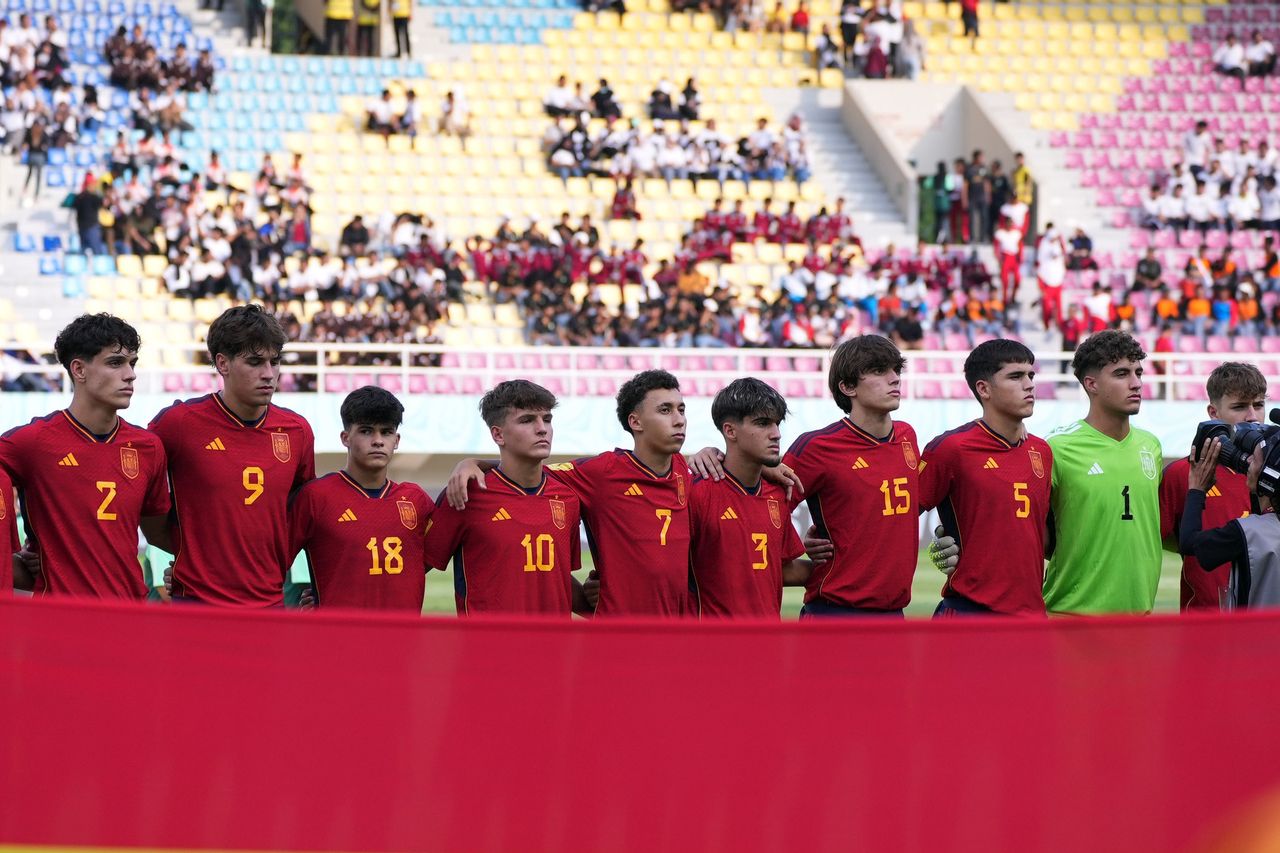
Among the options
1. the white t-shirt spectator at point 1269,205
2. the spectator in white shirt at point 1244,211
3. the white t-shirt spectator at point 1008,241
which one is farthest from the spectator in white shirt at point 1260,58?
the white t-shirt spectator at point 1008,241

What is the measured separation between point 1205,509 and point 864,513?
1457 millimetres

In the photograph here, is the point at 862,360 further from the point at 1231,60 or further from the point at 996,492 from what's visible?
the point at 1231,60

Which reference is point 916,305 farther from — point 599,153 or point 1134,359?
point 1134,359

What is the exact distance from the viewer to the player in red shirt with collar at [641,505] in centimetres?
588

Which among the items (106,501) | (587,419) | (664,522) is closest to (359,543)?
(106,501)

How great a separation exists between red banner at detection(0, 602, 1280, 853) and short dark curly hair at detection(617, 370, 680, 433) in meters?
2.59

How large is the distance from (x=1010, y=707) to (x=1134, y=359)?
2993mm

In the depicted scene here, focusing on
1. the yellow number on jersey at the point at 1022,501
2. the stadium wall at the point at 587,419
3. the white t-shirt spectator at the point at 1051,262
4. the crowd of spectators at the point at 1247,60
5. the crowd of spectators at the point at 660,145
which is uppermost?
the crowd of spectators at the point at 1247,60

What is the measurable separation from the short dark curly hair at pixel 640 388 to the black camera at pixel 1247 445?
75.9 inches

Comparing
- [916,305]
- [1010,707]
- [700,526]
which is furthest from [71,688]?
[916,305]

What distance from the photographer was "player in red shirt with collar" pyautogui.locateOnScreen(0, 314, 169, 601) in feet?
18.3

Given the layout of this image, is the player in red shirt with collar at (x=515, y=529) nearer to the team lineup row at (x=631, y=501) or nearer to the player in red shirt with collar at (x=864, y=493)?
the team lineup row at (x=631, y=501)

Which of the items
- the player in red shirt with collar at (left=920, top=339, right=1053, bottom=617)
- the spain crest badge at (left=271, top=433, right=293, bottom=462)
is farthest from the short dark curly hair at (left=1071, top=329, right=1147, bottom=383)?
the spain crest badge at (left=271, top=433, right=293, bottom=462)

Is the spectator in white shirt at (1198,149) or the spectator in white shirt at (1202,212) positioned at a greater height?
the spectator in white shirt at (1198,149)
